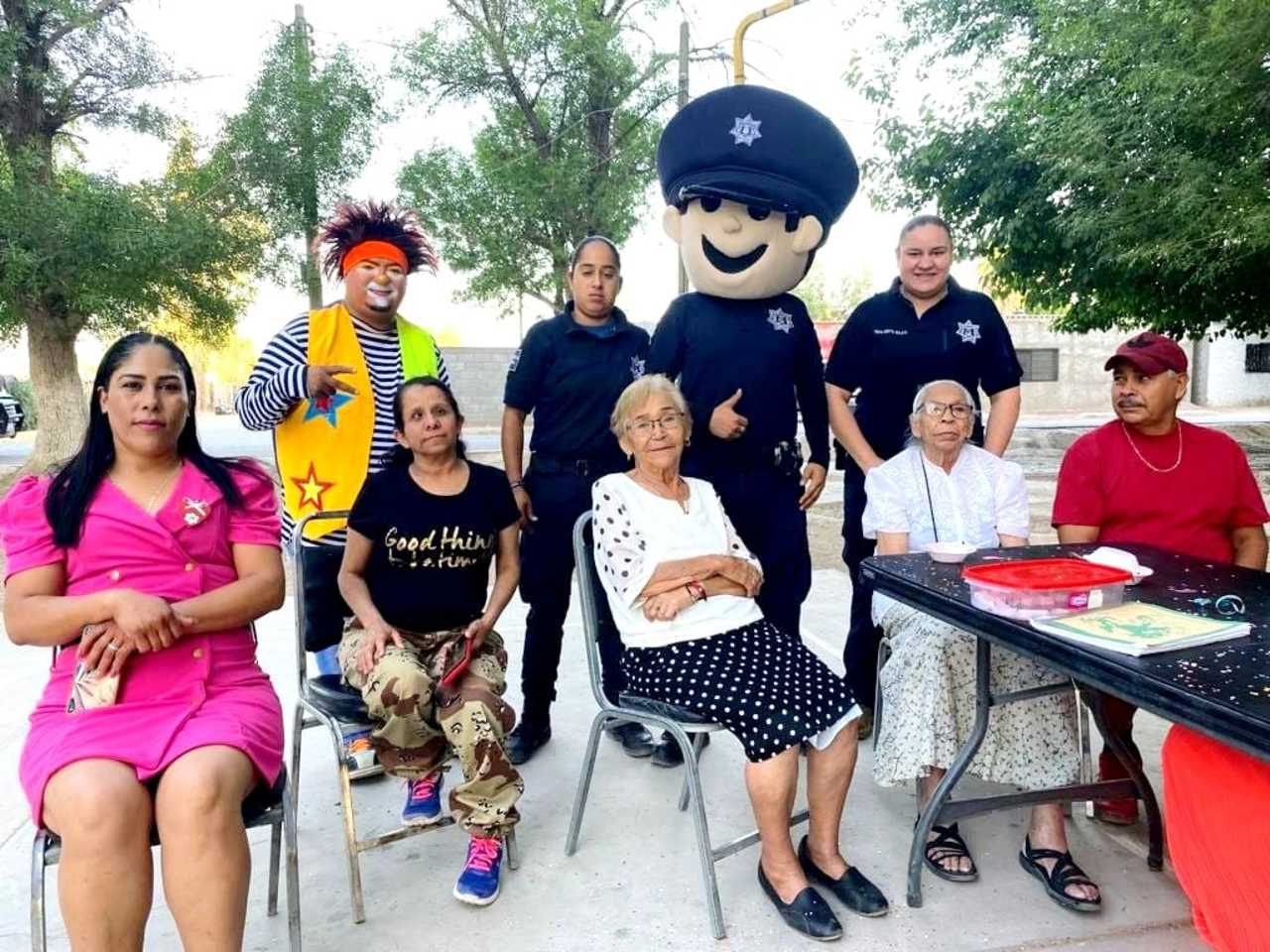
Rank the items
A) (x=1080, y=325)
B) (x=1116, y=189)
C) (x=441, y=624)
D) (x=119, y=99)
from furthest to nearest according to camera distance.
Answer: (x=1080, y=325) → (x=119, y=99) → (x=1116, y=189) → (x=441, y=624)

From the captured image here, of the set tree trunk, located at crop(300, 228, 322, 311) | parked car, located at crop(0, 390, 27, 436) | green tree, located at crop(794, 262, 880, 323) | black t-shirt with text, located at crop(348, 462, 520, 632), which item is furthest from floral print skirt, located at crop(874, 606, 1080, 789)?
green tree, located at crop(794, 262, 880, 323)

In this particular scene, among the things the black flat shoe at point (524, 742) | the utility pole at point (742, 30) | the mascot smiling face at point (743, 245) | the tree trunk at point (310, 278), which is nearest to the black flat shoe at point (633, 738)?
the black flat shoe at point (524, 742)

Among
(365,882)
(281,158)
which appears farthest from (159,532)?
(281,158)

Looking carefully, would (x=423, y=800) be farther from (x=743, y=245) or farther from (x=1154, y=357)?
(x=1154, y=357)

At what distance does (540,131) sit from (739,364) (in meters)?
10.3

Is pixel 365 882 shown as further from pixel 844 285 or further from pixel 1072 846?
pixel 844 285

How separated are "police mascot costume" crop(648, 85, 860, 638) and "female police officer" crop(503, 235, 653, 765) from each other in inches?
6.9

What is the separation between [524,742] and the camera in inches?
121

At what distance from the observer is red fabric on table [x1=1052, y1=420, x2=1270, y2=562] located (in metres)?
2.44

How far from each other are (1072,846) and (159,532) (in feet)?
7.71

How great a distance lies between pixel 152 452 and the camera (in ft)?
6.39

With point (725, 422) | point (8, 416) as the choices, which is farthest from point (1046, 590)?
point (8, 416)

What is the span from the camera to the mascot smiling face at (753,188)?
294 centimetres

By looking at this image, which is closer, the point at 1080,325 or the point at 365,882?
the point at 365,882
